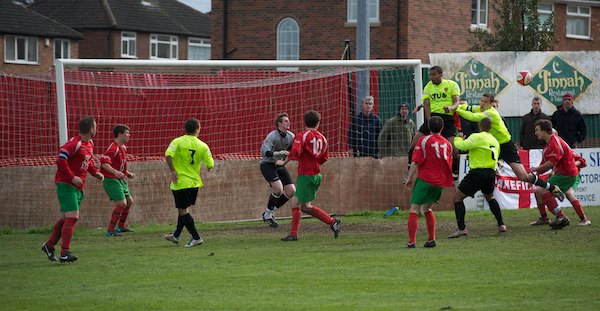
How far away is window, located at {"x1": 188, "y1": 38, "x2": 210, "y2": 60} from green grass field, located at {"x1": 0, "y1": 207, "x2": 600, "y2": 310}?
53632 millimetres

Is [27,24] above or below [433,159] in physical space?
above

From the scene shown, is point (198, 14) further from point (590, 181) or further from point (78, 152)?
point (78, 152)

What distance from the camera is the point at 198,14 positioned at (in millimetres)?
72000

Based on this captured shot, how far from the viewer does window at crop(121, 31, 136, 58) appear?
206 feet

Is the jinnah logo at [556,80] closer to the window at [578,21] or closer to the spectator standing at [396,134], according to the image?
the spectator standing at [396,134]

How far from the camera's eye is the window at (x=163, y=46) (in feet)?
214

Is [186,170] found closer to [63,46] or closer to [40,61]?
[40,61]

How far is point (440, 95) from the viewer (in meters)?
16.4

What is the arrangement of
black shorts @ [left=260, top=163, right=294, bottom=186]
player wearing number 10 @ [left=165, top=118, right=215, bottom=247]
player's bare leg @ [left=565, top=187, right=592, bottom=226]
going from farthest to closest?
1. black shorts @ [left=260, top=163, right=294, bottom=186]
2. player's bare leg @ [left=565, top=187, right=592, bottom=226]
3. player wearing number 10 @ [left=165, top=118, right=215, bottom=247]

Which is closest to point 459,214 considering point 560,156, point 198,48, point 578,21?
point 560,156

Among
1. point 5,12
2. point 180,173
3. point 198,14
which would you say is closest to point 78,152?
point 180,173

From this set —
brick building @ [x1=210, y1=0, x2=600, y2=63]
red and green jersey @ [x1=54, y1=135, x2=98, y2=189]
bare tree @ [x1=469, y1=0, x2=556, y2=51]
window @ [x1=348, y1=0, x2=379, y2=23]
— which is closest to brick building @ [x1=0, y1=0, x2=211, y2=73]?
brick building @ [x1=210, y1=0, x2=600, y2=63]

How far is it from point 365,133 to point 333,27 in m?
21.1

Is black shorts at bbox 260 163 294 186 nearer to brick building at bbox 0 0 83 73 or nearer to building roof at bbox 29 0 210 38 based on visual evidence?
brick building at bbox 0 0 83 73
